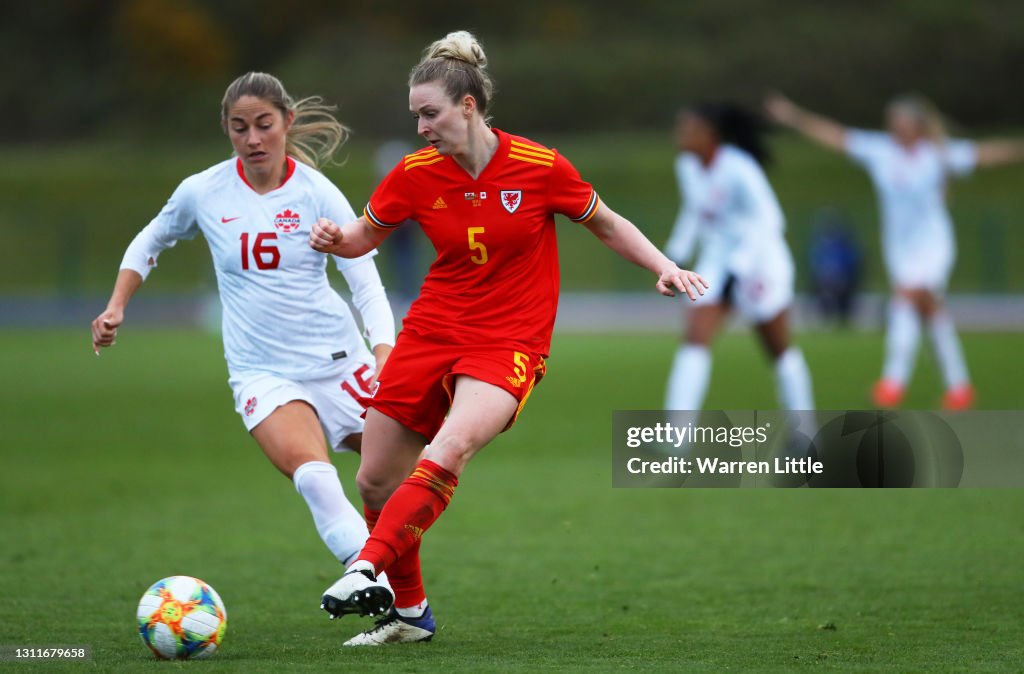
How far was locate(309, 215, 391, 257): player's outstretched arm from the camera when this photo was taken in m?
5.54

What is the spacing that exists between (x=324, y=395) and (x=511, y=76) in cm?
4562

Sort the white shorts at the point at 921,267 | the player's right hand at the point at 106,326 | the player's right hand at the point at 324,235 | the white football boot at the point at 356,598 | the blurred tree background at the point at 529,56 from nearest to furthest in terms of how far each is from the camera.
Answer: the white football boot at the point at 356,598 < the player's right hand at the point at 324,235 < the player's right hand at the point at 106,326 < the white shorts at the point at 921,267 < the blurred tree background at the point at 529,56

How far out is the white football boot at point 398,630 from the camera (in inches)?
224

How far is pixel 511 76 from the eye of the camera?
5075 centimetres

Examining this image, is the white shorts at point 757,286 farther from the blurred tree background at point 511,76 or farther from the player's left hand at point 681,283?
the blurred tree background at point 511,76

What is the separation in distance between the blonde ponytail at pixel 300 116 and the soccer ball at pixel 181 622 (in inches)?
71.5

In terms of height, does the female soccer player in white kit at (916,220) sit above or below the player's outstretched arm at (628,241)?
above

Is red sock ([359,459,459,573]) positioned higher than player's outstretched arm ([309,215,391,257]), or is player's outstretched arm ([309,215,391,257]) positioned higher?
player's outstretched arm ([309,215,391,257])

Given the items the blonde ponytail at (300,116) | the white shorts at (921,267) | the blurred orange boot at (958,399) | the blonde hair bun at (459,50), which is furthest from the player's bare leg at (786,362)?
the blonde hair bun at (459,50)

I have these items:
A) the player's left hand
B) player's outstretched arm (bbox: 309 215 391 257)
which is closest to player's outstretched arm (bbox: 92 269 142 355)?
player's outstretched arm (bbox: 309 215 391 257)

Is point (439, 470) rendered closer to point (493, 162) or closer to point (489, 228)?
point (489, 228)

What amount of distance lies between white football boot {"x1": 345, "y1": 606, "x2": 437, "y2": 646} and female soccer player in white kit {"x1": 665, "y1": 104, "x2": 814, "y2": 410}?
499cm

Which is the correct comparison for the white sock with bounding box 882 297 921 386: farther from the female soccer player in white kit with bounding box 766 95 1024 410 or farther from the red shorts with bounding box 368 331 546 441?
the red shorts with bounding box 368 331 546 441

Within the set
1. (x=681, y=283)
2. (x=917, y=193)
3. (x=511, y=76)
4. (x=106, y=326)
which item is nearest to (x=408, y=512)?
(x=681, y=283)
